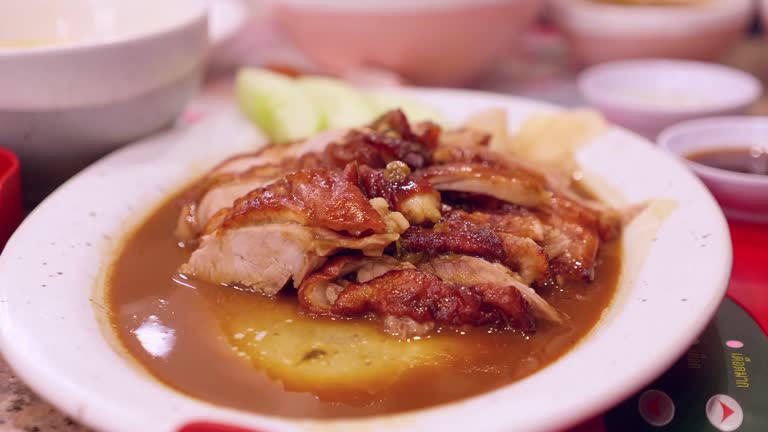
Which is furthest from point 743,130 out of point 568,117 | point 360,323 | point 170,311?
point 170,311

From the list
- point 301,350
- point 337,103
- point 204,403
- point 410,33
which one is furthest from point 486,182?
point 410,33

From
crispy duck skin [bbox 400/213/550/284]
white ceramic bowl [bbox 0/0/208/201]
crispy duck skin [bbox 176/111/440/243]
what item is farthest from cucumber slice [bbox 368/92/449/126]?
crispy duck skin [bbox 400/213/550/284]

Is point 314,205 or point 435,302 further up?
point 314,205

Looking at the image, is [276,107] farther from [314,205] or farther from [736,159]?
[736,159]

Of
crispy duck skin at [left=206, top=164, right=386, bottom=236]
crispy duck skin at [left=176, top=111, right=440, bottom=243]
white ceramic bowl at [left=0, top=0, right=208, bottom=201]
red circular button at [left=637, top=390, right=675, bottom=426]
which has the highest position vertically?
white ceramic bowl at [left=0, top=0, right=208, bottom=201]

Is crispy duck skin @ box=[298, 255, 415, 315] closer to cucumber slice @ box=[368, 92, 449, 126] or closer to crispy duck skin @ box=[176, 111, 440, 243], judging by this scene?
crispy duck skin @ box=[176, 111, 440, 243]

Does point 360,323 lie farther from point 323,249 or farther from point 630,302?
point 630,302
